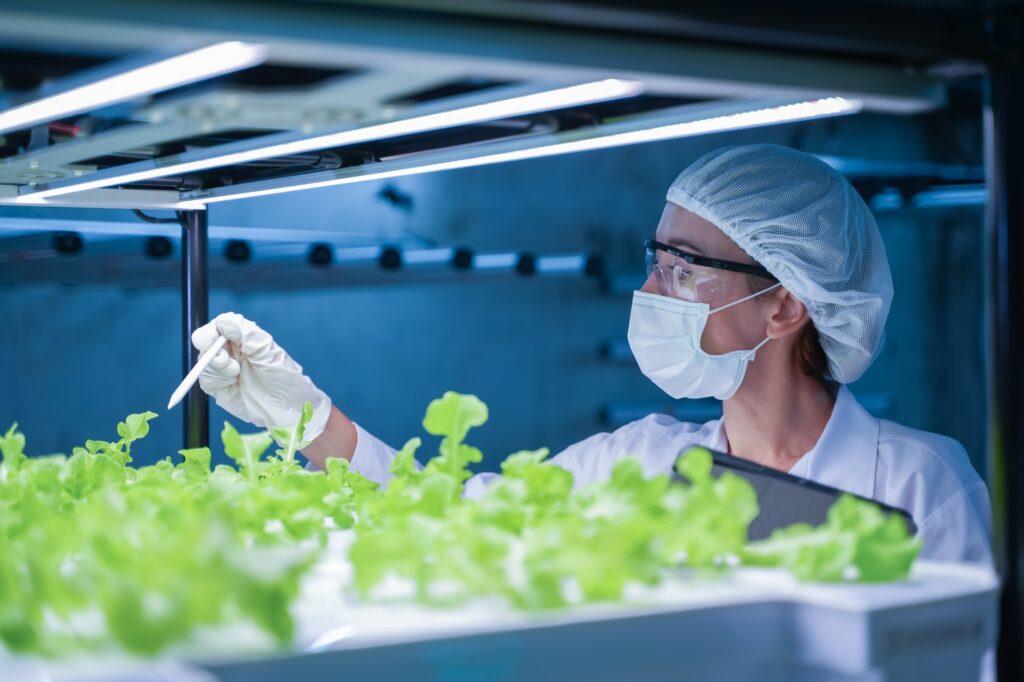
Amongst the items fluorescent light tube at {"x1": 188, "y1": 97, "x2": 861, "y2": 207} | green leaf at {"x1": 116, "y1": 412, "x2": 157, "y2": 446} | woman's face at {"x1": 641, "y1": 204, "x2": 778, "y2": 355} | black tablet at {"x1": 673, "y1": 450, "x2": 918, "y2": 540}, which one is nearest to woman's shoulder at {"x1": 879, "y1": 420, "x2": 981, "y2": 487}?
woman's face at {"x1": 641, "y1": 204, "x2": 778, "y2": 355}

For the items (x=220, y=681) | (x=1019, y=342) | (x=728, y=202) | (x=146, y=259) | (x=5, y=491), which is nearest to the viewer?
(x=220, y=681)

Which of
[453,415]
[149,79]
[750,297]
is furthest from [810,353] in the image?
[149,79]

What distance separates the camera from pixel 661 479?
2.63 feet

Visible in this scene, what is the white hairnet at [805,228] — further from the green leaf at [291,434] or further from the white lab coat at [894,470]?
the green leaf at [291,434]

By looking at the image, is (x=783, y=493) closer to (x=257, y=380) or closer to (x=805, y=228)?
(x=805, y=228)

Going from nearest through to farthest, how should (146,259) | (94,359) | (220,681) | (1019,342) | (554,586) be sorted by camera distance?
(220,681), (554,586), (1019,342), (146,259), (94,359)

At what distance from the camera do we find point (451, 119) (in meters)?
0.91

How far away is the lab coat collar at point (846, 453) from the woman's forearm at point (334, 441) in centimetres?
77

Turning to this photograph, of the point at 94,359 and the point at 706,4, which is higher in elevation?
the point at 706,4

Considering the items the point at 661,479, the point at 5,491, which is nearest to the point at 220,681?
the point at 661,479

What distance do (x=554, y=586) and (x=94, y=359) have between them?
3.28m

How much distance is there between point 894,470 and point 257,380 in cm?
103

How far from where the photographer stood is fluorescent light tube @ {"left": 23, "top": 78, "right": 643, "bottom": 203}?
0.80m

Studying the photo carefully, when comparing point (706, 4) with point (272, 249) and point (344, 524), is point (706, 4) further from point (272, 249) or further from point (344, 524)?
point (272, 249)
